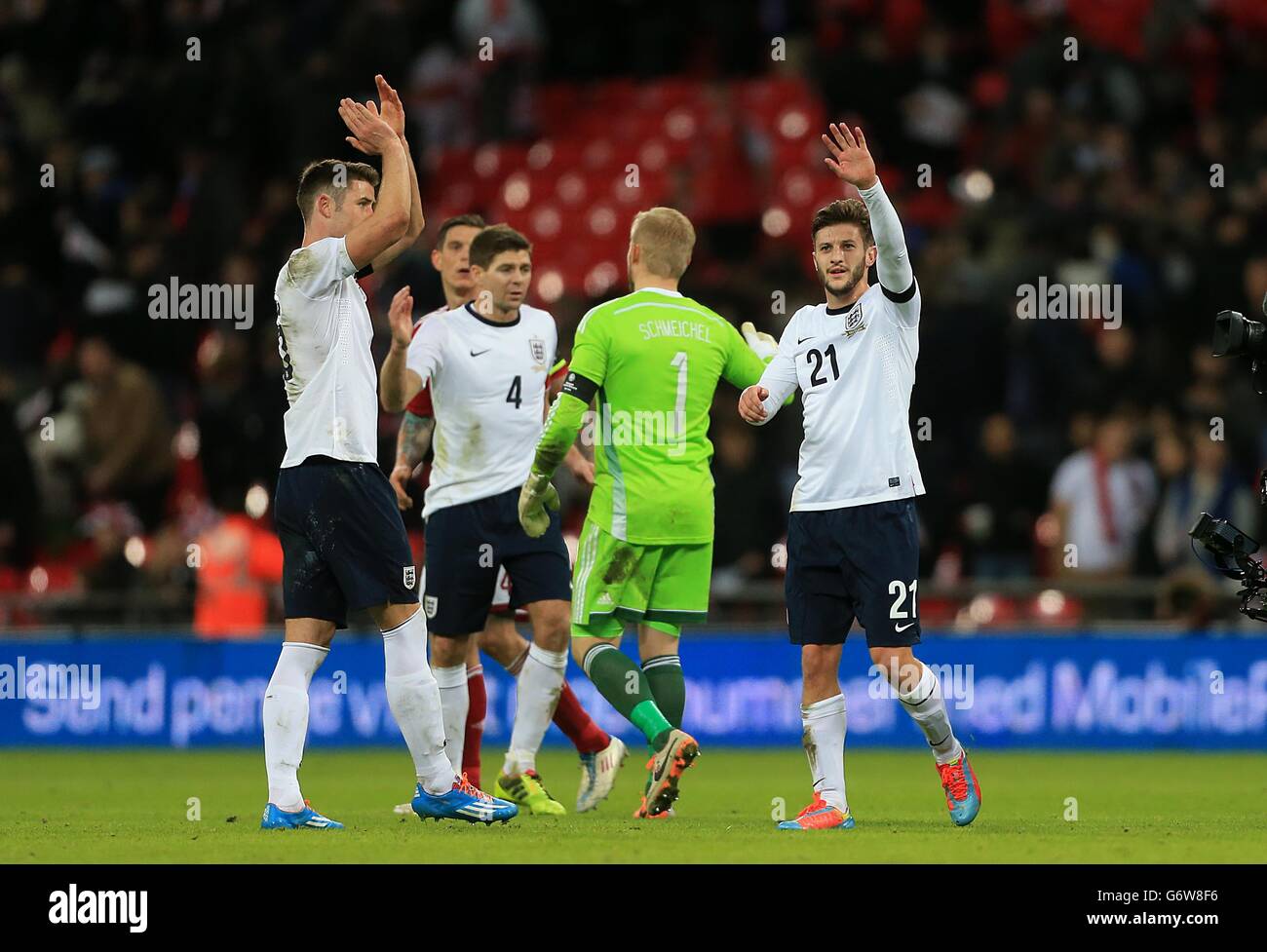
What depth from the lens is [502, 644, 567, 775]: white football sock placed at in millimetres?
10891

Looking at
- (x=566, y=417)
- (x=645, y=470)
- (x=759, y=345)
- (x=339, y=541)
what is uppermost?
(x=759, y=345)

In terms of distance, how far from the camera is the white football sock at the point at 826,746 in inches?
378

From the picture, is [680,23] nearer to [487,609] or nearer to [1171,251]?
[1171,251]

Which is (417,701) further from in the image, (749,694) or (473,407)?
(749,694)

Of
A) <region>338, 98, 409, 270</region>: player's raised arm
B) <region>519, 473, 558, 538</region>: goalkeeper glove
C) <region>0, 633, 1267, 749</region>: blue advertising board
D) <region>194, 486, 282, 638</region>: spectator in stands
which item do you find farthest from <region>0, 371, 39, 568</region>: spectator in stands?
<region>338, 98, 409, 270</region>: player's raised arm

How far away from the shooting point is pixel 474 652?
11.3 m

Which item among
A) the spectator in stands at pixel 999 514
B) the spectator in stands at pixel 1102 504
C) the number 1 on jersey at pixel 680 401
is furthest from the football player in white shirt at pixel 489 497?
the spectator in stands at pixel 1102 504

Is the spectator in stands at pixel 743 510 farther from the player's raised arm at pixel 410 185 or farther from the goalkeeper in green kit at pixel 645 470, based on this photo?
the player's raised arm at pixel 410 185

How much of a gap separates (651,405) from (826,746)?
1.85 metres

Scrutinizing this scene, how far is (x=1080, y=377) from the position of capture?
17797 millimetres

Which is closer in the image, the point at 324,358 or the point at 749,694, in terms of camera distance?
the point at 324,358

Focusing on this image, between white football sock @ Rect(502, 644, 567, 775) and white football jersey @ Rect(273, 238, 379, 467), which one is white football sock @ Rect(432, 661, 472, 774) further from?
white football jersey @ Rect(273, 238, 379, 467)

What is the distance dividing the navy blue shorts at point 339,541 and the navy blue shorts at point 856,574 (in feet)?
5.63

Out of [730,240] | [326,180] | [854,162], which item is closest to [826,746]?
[854,162]
